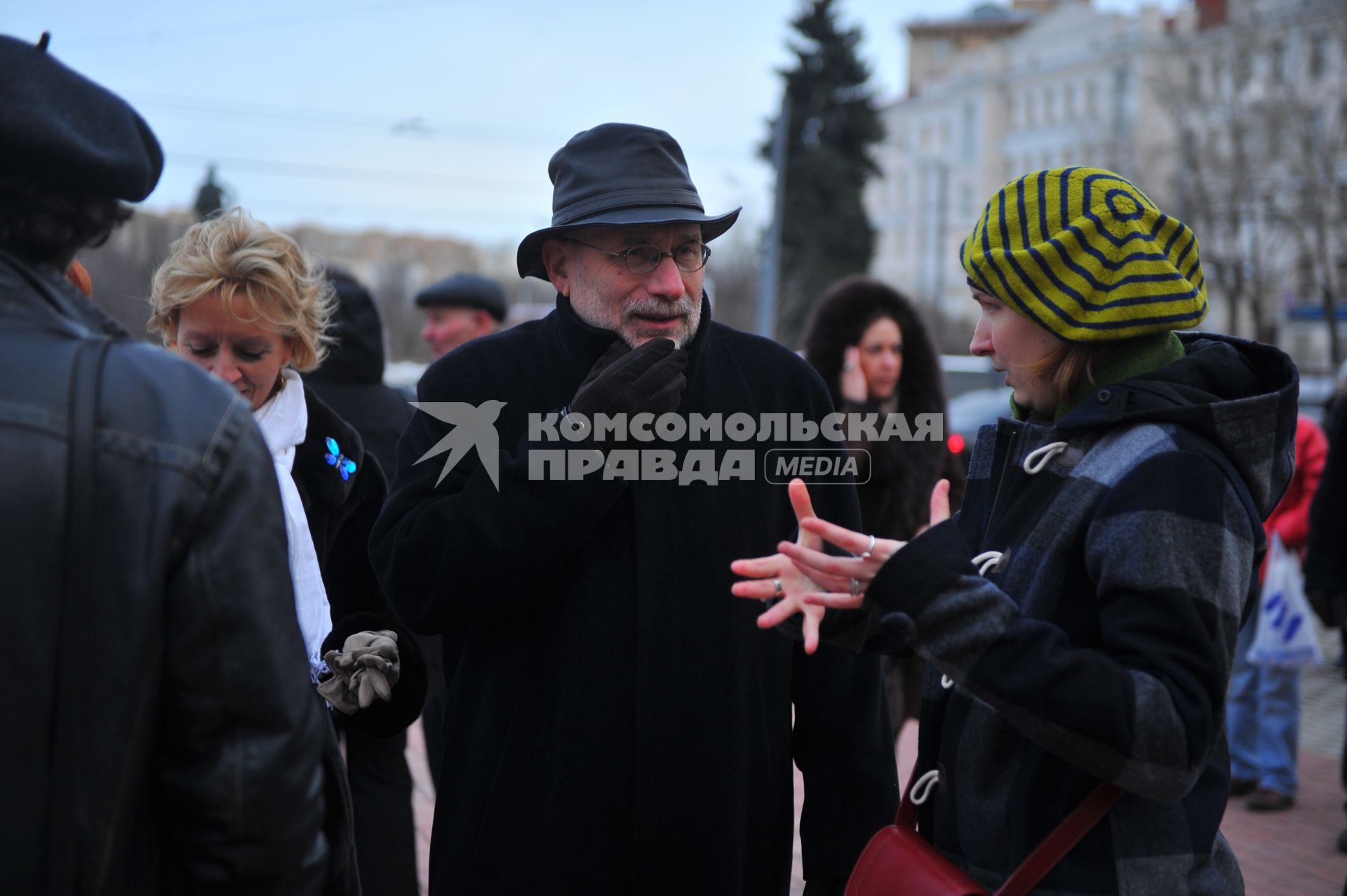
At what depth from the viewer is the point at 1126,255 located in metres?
1.87

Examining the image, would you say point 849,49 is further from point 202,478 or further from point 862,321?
point 202,478

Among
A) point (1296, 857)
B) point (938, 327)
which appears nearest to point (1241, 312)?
point (938, 327)

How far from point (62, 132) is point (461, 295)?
4894mm

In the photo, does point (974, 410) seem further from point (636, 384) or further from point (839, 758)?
point (636, 384)

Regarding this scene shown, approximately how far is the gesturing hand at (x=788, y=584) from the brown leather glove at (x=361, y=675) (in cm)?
109

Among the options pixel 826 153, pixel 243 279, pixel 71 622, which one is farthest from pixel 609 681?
pixel 826 153

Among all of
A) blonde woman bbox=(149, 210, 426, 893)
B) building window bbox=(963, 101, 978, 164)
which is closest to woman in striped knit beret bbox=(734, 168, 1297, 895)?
blonde woman bbox=(149, 210, 426, 893)

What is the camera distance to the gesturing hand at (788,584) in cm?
191

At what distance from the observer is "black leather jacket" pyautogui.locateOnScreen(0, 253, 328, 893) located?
1.40 meters

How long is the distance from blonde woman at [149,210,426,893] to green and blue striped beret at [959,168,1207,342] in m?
1.61

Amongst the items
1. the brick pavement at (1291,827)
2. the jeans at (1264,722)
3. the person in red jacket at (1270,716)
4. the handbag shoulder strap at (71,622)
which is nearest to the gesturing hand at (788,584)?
the handbag shoulder strap at (71,622)

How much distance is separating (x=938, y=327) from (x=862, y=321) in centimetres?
3601

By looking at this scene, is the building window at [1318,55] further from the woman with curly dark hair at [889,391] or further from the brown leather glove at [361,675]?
the brown leather glove at [361,675]

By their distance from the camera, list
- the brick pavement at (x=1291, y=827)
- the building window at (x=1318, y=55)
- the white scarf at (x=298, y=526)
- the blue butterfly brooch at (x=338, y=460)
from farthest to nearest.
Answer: the building window at (x=1318, y=55)
the brick pavement at (x=1291, y=827)
the blue butterfly brooch at (x=338, y=460)
the white scarf at (x=298, y=526)
